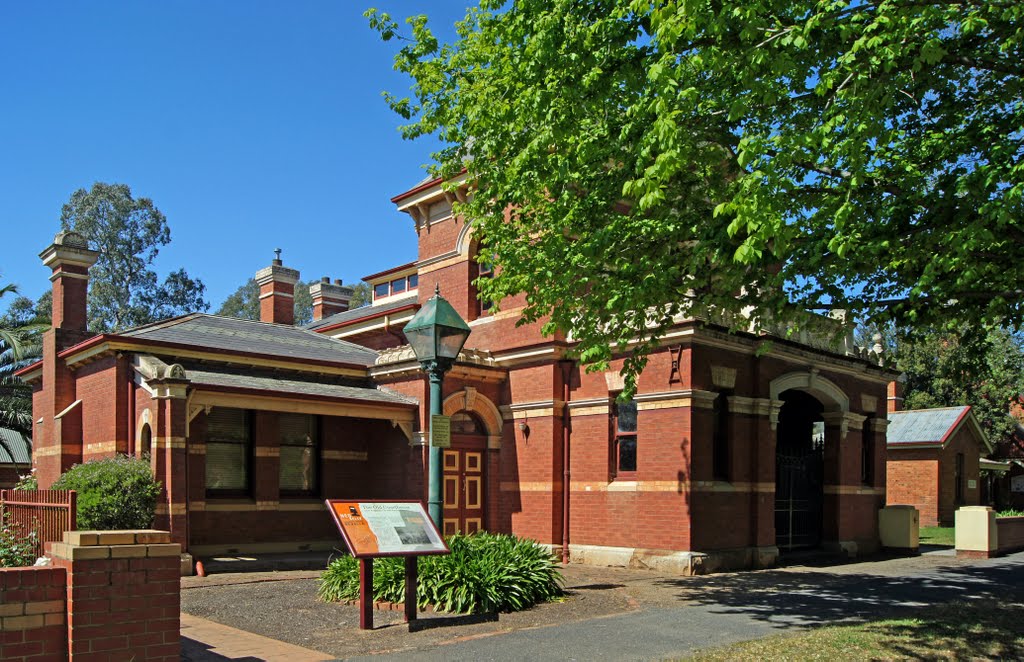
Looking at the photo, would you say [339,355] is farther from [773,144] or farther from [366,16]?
[773,144]

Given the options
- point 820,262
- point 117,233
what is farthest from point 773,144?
point 117,233

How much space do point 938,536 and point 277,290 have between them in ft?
70.3

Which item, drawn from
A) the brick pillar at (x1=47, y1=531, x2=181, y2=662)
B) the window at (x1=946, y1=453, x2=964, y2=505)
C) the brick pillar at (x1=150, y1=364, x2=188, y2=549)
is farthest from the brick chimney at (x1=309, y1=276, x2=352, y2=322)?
the brick pillar at (x1=47, y1=531, x2=181, y2=662)

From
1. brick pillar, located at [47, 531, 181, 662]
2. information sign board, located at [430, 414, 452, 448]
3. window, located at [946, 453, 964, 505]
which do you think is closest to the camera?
brick pillar, located at [47, 531, 181, 662]

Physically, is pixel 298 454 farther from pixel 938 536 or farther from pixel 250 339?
pixel 938 536

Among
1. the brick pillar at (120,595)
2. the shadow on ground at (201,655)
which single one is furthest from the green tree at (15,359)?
the brick pillar at (120,595)

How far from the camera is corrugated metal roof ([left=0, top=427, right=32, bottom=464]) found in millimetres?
32847

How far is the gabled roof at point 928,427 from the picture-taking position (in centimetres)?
3161

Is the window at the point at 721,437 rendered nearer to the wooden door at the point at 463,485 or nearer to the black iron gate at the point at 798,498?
the black iron gate at the point at 798,498

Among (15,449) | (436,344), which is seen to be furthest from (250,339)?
(15,449)

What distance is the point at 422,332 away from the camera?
38.5ft

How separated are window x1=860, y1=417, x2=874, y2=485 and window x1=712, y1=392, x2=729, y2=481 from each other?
20.5 feet

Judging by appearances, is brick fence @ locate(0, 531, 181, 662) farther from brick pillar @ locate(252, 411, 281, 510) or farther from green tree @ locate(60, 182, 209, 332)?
green tree @ locate(60, 182, 209, 332)

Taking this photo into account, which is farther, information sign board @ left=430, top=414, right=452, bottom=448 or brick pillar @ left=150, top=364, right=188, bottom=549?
brick pillar @ left=150, top=364, right=188, bottom=549
